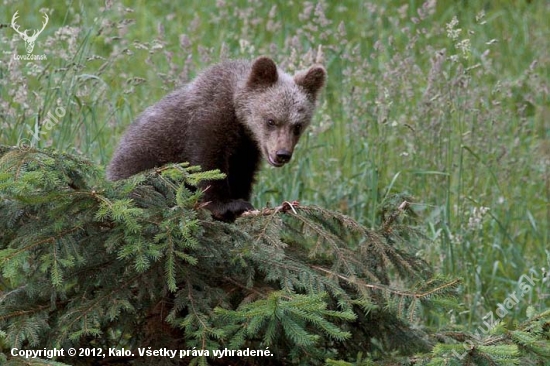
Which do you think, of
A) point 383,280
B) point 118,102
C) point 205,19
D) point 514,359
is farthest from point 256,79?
point 205,19

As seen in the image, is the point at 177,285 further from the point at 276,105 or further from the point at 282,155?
the point at 276,105

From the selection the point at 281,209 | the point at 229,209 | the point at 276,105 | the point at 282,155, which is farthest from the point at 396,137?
the point at 281,209

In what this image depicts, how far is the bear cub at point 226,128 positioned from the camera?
14.8ft

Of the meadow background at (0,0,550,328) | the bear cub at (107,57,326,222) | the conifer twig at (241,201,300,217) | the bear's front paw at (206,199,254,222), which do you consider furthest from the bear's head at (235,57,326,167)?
the conifer twig at (241,201,300,217)

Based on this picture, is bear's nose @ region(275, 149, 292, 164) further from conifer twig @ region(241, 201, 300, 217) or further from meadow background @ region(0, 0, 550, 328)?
conifer twig @ region(241, 201, 300, 217)

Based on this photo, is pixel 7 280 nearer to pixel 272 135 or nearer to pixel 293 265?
pixel 293 265

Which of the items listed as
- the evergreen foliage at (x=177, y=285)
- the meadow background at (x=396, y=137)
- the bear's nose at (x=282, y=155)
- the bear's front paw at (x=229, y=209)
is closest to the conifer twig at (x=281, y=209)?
the evergreen foliage at (x=177, y=285)

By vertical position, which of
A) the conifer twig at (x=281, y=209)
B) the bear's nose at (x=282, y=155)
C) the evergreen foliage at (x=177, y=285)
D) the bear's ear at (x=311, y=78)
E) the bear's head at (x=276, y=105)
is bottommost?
the evergreen foliage at (x=177, y=285)

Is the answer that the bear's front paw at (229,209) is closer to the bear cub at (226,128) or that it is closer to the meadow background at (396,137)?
the bear cub at (226,128)

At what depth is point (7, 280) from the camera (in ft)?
12.1

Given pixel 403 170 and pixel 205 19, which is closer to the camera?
pixel 403 170

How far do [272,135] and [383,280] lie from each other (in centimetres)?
123

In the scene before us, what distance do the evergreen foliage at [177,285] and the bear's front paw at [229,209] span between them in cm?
80

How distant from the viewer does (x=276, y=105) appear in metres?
4.81
